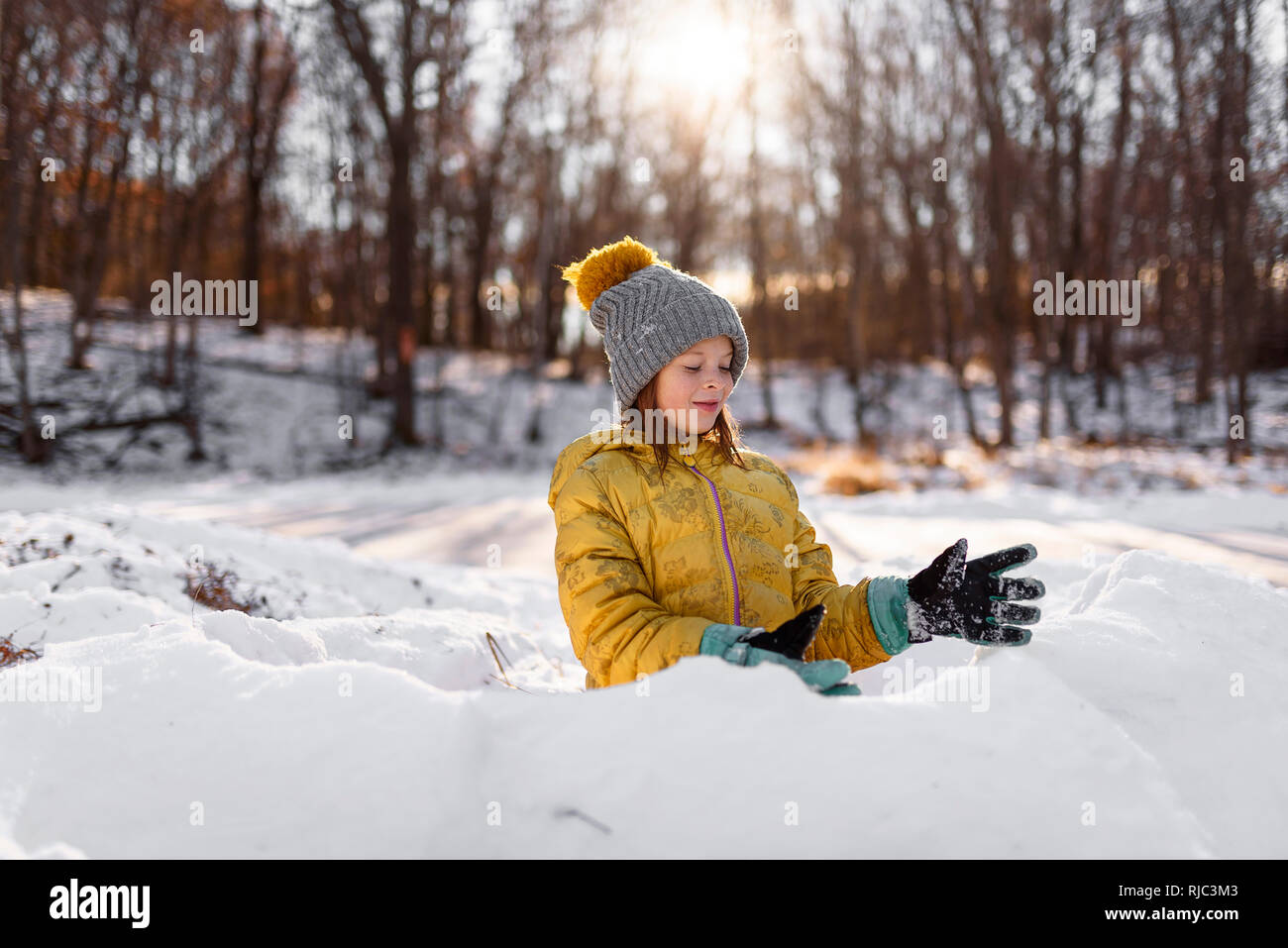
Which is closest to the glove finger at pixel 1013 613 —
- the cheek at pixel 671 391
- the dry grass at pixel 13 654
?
the cheek at pixel 671 391

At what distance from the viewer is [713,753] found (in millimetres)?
1294

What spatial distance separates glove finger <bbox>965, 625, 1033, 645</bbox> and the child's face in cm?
80

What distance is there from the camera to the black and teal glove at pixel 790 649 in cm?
151

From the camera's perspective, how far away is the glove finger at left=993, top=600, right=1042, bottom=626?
1.72 metres

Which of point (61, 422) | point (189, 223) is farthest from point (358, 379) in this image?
point (61, 422)

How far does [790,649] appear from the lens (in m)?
1.52

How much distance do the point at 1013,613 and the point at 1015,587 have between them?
6 centimetres

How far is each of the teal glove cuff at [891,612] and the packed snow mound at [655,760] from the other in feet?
0.62

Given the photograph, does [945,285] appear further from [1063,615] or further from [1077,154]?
[1063,615]

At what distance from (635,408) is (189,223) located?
1345 cm

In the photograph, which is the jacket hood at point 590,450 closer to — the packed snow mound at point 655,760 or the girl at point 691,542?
the girl at point 691,542

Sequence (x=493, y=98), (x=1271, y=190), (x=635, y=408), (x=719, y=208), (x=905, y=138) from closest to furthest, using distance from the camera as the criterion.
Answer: (x=635, y=408) → (x=1271, y=190) → (x=493, y=98) → (x=905, y=138) → (x=719, y=208)

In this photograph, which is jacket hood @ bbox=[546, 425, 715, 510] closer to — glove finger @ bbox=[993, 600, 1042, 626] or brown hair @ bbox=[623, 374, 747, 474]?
brown hair @ bbox=[623, 374, 747, 474]

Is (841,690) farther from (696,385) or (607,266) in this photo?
(607,266)
